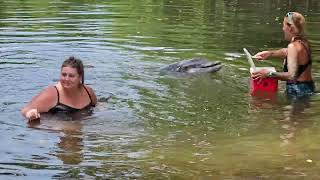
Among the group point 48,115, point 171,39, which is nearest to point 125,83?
point 48,115

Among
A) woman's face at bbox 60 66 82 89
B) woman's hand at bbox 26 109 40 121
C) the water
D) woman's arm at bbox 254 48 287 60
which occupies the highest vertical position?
woman's face at bbox 60 66 82 89

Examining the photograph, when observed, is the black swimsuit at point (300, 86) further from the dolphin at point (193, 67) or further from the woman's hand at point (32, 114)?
the woman's hand at point (32, 114)

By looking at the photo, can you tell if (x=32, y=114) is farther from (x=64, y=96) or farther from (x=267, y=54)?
(x=267, y=54)

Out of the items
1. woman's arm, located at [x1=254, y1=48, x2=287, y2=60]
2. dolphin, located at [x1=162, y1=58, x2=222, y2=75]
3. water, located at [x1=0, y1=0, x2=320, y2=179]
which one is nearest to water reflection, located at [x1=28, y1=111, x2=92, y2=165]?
water, located at [x1=0, y1=0, x2=320, y2=179]

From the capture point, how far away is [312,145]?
756 cm

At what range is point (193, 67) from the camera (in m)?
12.6

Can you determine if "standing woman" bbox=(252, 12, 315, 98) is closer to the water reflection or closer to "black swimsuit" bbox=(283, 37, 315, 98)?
"black swimsuit" bbox=(283, 37, 315, 98)

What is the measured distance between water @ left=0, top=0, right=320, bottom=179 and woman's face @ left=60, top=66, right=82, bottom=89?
54 cm

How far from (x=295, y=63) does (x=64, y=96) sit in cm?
392

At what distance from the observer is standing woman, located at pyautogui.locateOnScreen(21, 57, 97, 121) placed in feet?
27.8

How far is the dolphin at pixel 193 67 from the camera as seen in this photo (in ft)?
40.9

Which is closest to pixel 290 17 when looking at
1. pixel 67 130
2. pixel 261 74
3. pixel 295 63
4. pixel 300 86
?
pixel 295 63

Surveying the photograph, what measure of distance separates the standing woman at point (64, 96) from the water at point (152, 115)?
0.19m

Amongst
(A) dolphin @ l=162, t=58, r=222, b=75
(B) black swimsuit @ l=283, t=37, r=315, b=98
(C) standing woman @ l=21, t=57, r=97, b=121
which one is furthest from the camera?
(A) dolphin @ l=162, t=58, r=222, b=75
